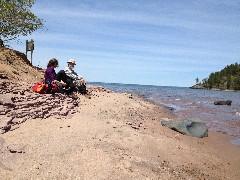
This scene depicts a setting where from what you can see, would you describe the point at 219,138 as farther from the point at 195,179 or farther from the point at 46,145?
the point at 46,145

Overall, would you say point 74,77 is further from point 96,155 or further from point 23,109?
point 96,155

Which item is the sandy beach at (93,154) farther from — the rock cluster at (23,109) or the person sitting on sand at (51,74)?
the person sitting on sand at (51,74)

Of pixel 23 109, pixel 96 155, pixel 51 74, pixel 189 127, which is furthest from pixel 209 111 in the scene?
pixel 96 155

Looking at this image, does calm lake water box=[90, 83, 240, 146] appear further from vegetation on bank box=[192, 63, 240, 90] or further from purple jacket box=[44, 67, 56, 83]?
vegetation on bank box=[192, 63, 240, 90]

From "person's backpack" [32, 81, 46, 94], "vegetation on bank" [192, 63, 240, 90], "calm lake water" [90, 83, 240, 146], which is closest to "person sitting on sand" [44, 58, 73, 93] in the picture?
"person's backpack" [32, 81, 46, 94]

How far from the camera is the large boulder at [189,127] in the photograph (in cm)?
963

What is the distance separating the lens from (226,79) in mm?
139000

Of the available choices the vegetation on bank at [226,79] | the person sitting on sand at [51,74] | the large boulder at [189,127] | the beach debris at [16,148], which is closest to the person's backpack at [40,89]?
the person sitting on sand at [51,74]

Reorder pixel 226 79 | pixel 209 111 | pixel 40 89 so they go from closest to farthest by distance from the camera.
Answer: pixel 40 89 < pixel 209 111 < pixel 226 79

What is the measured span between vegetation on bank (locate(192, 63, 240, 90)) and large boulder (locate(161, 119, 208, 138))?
411 ft

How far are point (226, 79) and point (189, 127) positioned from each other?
452 feet

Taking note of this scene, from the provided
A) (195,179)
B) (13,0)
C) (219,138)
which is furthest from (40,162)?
(13,0)

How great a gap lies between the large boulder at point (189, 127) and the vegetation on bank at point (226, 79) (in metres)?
125

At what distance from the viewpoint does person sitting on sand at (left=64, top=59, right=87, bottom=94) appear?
12.5 meters
